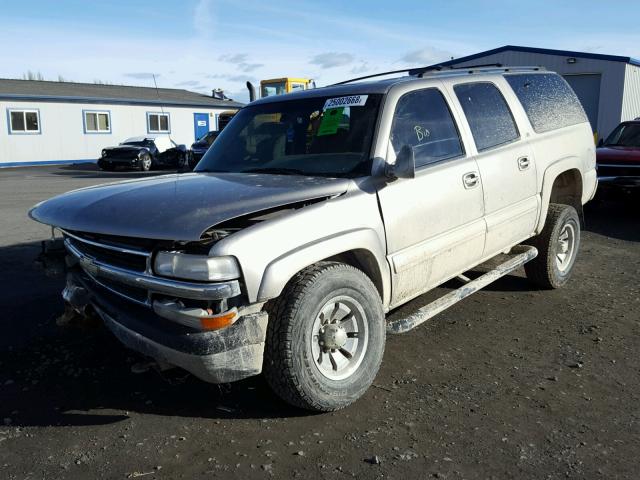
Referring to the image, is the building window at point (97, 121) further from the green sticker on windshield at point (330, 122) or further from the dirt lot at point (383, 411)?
the green sticker on windshield at point (330, 122)

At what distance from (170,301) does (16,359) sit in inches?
80.2

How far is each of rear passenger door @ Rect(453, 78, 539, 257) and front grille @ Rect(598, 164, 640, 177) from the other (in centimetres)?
542

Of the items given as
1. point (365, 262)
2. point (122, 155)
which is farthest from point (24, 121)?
point (365, 262)

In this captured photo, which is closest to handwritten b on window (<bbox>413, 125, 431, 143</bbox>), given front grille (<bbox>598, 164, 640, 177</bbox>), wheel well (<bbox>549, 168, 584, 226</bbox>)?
wheel well (<bbox>549, 168, 584, 226</bbox>)

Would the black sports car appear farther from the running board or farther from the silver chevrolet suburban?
the silver chevrolet suburban

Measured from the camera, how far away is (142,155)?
81.6 ft

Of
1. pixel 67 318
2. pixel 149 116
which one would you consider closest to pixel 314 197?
pixel 67 318

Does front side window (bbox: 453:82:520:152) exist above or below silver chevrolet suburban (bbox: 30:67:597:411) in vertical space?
above

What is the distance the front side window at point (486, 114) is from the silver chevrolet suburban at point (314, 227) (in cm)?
2

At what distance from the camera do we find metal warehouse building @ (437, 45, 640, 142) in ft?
67.3

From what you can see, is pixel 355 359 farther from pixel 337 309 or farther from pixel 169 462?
pixel 169 462

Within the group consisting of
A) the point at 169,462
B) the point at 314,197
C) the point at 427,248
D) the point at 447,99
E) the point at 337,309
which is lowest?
the point at 169,462

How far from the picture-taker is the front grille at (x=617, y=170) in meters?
9.66

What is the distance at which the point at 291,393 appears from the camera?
3285mm
